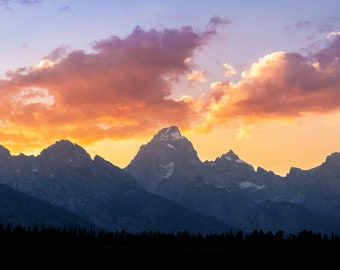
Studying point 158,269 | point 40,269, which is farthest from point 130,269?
point 40,269

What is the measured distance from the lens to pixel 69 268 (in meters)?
196

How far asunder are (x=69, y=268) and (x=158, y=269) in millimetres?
25836

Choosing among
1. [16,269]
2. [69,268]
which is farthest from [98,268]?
[16,269]

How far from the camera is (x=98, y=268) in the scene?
19650 centimetres

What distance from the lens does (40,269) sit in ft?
620

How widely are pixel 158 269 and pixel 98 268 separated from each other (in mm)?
17485

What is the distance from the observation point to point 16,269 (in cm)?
18338

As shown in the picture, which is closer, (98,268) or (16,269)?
(16,269)

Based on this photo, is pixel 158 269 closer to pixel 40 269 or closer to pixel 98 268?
pixel 98 268

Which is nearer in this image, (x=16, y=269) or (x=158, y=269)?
(x=16, y=269)

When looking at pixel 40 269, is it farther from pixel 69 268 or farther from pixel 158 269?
pixel 158 269

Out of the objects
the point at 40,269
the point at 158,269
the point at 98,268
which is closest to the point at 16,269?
the point at 40,269

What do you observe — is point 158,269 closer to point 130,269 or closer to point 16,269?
point 130,269

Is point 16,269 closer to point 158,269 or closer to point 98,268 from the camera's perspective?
point 98,268
